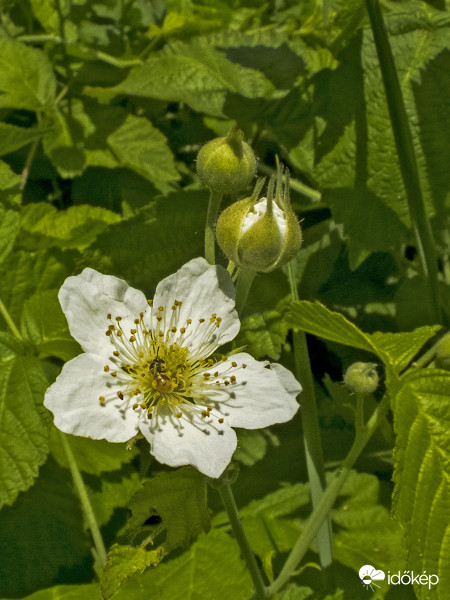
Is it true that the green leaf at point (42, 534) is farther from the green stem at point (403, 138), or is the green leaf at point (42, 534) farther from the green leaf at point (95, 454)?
the green stem at point (403, 138)

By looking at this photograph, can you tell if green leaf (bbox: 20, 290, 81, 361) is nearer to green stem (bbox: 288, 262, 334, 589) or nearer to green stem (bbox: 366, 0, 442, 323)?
green stem (bbox: 288, 262, 334, 589)

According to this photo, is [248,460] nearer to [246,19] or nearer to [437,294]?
[437,294]

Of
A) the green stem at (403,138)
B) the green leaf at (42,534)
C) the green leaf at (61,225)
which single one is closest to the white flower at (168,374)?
the green leaf at (61,225)

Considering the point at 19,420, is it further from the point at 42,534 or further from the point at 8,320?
the point at 42,534

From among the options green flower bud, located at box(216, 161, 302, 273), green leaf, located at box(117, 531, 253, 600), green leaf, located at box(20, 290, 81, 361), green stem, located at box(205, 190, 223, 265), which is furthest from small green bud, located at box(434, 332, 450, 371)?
green leaf, located at box(20, 290, 81, 361)

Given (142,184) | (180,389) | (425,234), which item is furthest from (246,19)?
(180,389)

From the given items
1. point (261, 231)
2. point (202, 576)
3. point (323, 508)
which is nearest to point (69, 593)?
point (202, 576)
